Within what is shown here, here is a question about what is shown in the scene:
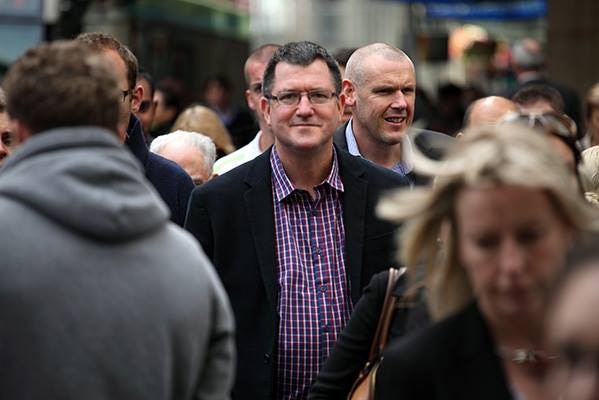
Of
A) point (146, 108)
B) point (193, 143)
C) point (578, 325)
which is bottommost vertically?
point (146, 108)

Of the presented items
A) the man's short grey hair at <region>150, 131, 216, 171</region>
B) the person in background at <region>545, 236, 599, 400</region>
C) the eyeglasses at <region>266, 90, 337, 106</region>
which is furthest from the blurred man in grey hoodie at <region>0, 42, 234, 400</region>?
the man's short grey hair at <region>150, 131, 216, 171</region>

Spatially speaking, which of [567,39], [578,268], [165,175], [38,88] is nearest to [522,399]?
[578,268]

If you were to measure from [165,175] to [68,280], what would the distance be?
3.77m

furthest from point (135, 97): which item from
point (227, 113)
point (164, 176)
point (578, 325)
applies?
point (227, 113)

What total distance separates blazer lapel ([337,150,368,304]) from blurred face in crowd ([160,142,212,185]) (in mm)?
2276

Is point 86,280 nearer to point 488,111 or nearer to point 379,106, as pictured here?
point 379,106

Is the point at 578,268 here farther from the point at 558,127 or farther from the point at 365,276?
the point at 365,276

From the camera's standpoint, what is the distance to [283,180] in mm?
7195

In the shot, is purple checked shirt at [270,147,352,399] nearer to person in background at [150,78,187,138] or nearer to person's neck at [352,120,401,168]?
person's neck at [352,120,401,168]

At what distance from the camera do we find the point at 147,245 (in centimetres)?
450

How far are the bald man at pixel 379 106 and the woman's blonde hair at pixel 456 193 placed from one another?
4488mm

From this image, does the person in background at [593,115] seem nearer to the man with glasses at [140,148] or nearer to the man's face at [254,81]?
the man's face at [254,81]

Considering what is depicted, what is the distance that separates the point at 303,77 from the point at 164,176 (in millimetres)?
968

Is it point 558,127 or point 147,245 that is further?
point 558,127
